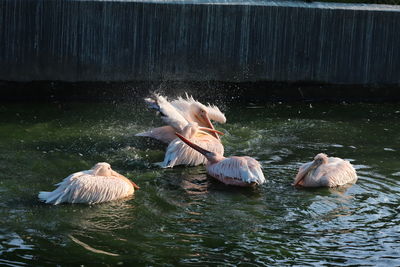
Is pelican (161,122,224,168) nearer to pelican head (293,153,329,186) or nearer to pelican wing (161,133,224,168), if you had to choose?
pelican wing (161,133,224,168)

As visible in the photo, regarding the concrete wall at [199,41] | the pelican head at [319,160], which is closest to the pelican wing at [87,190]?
the pelican head at [319,160]

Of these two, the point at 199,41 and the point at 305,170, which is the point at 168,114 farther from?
the point at 199,41

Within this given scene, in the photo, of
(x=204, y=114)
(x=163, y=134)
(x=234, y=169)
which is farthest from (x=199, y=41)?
(x=234, y=169)

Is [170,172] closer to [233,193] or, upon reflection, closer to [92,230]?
[233,193]

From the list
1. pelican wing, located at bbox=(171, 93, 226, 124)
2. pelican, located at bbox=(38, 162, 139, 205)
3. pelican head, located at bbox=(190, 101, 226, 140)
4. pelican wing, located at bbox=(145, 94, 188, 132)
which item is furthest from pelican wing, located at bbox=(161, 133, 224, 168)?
pelican, located at bbox=(38, 162, 139, 205)

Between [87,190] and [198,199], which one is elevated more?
[87,190]

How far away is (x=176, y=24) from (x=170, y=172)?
3.18m

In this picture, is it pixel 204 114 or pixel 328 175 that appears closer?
pixel 328 175

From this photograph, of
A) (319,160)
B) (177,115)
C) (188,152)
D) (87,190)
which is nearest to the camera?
(87,190)

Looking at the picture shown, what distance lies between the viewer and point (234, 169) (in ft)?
24.1

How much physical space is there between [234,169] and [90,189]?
150 cm

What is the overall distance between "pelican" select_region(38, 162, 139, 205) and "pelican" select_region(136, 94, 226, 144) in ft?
5.30

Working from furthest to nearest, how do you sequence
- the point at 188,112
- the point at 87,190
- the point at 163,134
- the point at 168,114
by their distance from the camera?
the point at 188,112 < the point at 163,134 < the point at 168,114 < the point at 87,190

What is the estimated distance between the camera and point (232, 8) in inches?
410
